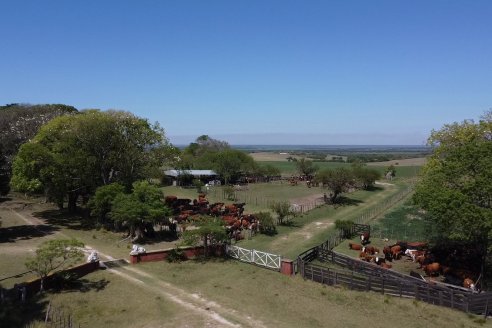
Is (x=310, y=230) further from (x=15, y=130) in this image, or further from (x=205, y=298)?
(x=15, y=130)

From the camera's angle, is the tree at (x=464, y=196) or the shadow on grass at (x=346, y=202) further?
the shadow on grass at (x=346, y=202)

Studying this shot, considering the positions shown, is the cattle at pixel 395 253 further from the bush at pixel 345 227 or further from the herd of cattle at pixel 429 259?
the bush at pixel 345 227

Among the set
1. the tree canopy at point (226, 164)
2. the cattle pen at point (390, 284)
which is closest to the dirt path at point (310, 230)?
the cattle pen at point (390, 284)

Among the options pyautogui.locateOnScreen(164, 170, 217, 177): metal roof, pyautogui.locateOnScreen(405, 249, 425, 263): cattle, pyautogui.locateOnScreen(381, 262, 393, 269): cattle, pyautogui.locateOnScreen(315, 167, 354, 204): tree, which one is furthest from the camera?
pyautogui.locateOnScreen(164, 170, 217, 177): metal roof

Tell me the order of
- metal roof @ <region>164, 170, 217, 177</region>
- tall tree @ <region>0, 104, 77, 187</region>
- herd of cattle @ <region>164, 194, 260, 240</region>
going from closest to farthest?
herd of cattle @ <region>164, 194, 260, 240</region> < tall tree @ <region>0, 104, 77, 187</region> < metal roof @ <region>164, 170, 217, 177</region>

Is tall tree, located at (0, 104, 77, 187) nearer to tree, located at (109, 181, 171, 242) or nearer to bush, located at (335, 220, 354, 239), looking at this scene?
tree, located at (109, 181, 171, 242)

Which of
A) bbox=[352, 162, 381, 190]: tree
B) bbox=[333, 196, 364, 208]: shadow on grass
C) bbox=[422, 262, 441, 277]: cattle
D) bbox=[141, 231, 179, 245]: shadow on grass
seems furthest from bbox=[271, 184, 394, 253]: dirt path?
bbox=[352, 162, 381, 190]: tree
